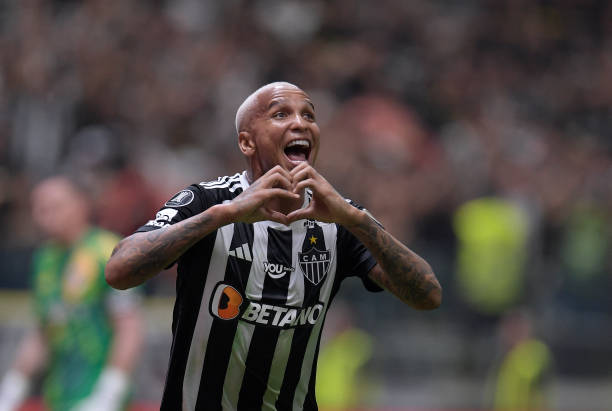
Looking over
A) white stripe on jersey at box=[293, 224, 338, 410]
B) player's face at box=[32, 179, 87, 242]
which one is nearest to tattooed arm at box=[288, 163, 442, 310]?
white stripe on jersey at box=[293, 224, 338, 410]

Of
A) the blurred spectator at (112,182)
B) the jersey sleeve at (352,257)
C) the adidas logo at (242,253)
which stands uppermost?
the blurred spectator at (112,182)

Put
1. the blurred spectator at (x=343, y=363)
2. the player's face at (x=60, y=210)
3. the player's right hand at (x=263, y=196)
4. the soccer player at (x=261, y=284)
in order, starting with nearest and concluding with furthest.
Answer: the player's right hand at (x=263, y=196) < the soccer player at (x=261, y=284) < the player's face at (x=60, y=210) < the blurred spectator at (x=343, y=363)

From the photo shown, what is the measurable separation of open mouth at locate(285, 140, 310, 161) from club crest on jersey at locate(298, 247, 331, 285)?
1.25ft

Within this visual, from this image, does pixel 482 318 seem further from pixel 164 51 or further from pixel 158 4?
pixel 158 4

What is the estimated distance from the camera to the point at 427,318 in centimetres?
984

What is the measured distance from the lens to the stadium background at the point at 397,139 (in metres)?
9.84

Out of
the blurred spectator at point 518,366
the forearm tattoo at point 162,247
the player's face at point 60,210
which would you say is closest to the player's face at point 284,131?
the forearm tattoo at point 162,247

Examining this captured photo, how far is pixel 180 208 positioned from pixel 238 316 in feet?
1.57

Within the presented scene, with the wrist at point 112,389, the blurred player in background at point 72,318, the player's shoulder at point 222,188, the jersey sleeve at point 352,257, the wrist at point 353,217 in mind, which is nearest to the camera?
the wrist at point 353,217

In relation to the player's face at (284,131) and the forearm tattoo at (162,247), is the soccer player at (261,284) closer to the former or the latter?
the player's face at (284,131)

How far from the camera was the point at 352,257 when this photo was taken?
12.8 feet

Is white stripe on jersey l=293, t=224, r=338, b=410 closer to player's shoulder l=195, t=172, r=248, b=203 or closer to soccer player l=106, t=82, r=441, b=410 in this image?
soccer player l=106, t=82, r=441, b=410

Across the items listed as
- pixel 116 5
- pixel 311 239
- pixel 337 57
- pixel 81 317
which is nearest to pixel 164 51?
pixel 116 5

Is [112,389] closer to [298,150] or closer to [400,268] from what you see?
[298,150]
